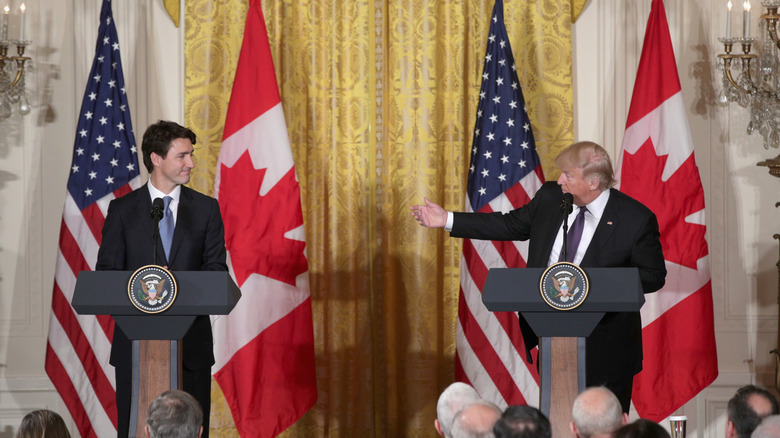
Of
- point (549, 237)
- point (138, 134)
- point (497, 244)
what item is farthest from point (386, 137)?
point (549, 237)

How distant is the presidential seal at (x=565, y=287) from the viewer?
11.3 ft

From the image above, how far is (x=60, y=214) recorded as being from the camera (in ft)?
19.0

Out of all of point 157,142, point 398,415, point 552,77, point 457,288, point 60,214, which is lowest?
point 398,415

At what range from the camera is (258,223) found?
5.32 m

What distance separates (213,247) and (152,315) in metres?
0.66

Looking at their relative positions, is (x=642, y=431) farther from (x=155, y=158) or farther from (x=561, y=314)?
(x=155, y=158)

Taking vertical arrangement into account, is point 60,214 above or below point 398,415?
above

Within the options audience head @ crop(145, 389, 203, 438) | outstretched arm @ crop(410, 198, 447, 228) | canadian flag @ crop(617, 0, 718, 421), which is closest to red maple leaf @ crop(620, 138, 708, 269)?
canadian flag @ crop(617, 0, 718, 421)

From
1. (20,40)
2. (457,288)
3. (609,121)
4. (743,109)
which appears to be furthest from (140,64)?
(743,109)

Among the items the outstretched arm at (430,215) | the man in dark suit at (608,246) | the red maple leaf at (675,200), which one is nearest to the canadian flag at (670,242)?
the red maple leaf at (675,200)

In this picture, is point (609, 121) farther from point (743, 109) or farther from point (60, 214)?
point (60, 214)

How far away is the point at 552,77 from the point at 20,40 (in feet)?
10.5

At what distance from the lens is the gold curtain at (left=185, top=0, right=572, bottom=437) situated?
580 centimetres

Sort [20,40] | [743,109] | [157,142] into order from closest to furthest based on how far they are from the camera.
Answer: [157,142], [20,40], [743,109]
